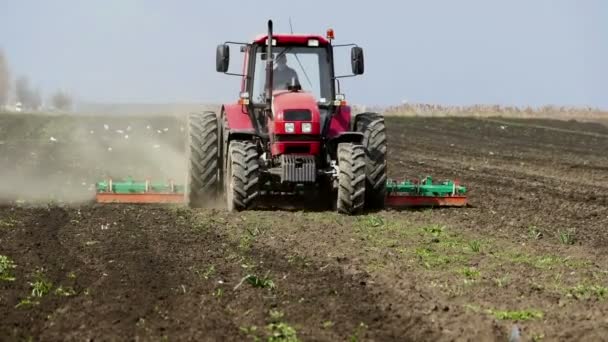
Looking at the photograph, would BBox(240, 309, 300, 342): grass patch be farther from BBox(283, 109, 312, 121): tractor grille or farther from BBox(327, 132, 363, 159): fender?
BBox(327, 132, 363, 159): fender

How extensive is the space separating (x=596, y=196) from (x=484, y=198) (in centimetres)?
189

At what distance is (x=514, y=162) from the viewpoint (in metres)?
22.8

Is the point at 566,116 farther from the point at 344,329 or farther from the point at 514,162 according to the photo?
the point at 344,329

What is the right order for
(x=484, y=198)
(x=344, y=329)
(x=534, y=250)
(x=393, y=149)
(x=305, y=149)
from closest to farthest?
(x=344, y=329) < (x=534, y=250) < (x=305, y=149) < (x=484, y=198) < (x=393, y=149)

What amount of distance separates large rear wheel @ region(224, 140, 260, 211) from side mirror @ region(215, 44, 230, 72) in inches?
40.6

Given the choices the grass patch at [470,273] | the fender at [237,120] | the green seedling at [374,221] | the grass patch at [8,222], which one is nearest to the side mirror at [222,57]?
the fender at [237,120]

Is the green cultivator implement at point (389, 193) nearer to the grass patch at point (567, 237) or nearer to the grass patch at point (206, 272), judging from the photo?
the grass patch at point (567, 237)

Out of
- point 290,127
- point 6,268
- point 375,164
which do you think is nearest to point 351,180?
point 375,164

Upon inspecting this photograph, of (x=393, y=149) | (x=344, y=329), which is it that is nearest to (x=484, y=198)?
(x=344, y=329)

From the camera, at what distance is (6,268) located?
27.3 feet

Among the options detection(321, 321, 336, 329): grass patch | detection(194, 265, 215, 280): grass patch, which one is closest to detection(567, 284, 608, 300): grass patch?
detection(321, 321, 336, 329): grass patch

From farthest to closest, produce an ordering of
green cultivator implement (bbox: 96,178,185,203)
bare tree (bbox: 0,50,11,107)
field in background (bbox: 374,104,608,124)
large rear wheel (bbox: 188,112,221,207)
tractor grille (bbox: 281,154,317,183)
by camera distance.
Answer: bare tree (bbox: 0,50,11,107)
field in background (bbox: 374,104,608,124)
green cultivator implement (bbox: 96,178,185,203)
large rear wheel (bbox: 188,112,221,207)
tractor grille (bbox: 281,154,317,183)

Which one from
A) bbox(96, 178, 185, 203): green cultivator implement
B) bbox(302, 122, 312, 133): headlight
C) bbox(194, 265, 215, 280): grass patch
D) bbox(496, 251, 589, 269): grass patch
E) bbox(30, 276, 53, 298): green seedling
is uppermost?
bbox(302, 122, 312, 133): headlight

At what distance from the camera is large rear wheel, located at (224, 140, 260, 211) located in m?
12.2
